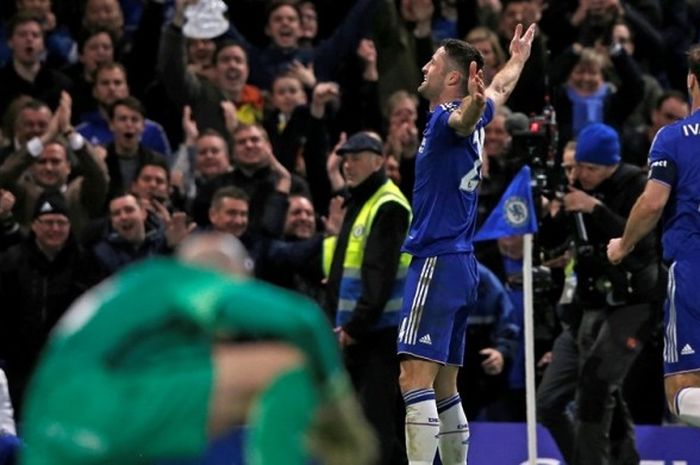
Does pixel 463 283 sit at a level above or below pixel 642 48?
below

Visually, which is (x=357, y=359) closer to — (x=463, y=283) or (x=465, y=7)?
(x=463, y=283)

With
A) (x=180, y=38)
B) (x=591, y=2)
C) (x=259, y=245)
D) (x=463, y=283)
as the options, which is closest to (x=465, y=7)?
(x=591, y=2)

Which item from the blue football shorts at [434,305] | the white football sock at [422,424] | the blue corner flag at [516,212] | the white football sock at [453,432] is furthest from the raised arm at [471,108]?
the blue corner flag at [516,212]

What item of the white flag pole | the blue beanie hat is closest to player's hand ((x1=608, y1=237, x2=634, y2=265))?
the white flag pole

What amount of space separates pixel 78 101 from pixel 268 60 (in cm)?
170

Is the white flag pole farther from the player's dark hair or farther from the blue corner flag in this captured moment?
the player's dark hair

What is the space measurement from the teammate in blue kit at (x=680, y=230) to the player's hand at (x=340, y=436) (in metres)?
4.71

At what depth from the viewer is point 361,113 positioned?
52.0 ft

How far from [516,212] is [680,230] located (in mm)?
2163

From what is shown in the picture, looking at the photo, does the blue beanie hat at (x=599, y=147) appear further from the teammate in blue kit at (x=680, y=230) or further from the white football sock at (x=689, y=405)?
the white football sock at (x=689, y=405)

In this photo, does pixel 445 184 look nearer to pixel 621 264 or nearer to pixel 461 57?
pixel 461 57

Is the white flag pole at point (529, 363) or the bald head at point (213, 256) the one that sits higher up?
the bald head at point (213, 256)

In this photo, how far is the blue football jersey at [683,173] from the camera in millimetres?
9812

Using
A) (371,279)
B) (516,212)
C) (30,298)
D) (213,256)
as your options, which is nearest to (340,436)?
(213,256)
